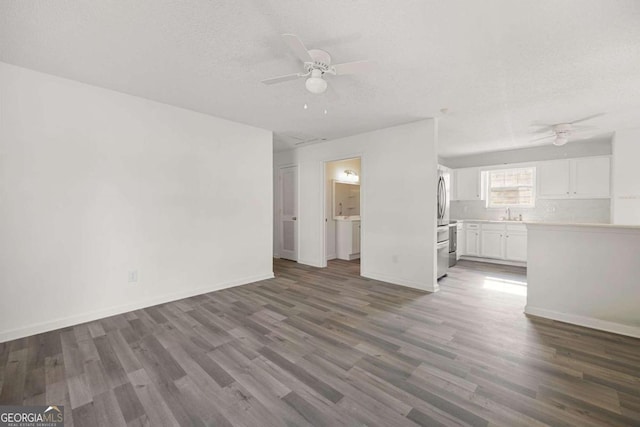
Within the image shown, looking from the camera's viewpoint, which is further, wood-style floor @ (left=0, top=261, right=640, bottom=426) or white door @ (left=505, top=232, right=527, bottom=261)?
white door @ (left=505, top=232, right=527, bottom=261)

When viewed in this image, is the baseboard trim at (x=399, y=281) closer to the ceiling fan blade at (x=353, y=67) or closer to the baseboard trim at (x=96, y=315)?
the baseboard trim at (x=96, y=315)

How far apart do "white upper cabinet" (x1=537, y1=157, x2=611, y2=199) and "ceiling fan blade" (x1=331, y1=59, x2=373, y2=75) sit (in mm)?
5613

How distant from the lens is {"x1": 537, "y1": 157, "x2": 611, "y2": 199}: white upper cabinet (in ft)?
16.4

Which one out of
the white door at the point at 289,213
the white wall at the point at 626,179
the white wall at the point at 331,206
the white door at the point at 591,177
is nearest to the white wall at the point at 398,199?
the white door at the point at 289,213

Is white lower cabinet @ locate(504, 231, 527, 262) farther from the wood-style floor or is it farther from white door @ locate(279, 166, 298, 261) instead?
white door @ locate(279, 166, 298, 261)

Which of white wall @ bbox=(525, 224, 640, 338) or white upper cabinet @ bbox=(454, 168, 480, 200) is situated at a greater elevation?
white upper cabinet @ bbox=(454, 168, 480, 200)

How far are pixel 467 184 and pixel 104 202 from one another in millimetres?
7256

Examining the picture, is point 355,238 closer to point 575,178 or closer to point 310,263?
point 310,263

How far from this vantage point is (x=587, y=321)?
9.11ft

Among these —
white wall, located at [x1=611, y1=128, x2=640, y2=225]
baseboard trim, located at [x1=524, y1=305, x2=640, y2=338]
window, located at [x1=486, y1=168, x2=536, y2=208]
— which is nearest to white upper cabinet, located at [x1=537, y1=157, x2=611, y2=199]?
window, located at [x1=486, y1=168, x2=536, y2=208]

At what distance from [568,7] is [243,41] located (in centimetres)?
231

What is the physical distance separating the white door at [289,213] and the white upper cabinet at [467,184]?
4.24 metres

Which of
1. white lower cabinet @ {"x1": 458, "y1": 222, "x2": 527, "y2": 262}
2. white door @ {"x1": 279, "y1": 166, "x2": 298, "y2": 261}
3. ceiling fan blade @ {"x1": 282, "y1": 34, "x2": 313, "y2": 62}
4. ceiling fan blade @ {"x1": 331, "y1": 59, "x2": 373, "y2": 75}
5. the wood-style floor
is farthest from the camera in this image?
white door @ {"x1": 279, "y1": 166, "x2": 298, "y2": 261}

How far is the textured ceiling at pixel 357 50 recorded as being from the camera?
1.79m
